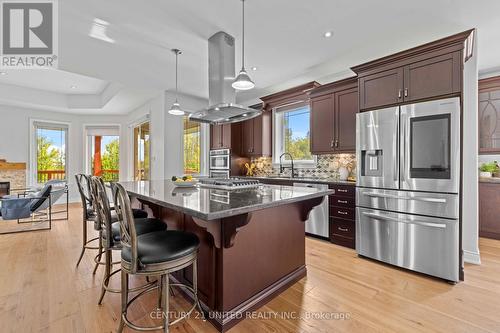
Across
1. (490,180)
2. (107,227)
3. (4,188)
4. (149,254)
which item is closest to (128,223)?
(149,254)

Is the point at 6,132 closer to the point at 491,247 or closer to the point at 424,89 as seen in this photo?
the point at 424,89

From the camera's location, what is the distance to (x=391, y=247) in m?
2.72

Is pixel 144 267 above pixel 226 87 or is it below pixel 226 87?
below

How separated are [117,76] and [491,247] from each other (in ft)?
21.5

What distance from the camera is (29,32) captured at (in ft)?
9.59

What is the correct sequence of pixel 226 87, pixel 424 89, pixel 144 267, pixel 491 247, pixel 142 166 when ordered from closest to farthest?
pixel 144 267
pixel 424 89
pixel 226 87
pixel 491 247
pixel 142 166

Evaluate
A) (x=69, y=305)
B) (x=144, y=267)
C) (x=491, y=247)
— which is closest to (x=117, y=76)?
(x=69, y=305)

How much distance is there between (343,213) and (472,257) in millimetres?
1535

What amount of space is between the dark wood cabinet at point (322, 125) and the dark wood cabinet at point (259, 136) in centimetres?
121

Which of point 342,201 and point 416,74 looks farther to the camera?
point 342,201

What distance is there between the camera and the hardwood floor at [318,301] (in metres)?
1.73

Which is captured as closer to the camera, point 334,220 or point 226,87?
point 226,87

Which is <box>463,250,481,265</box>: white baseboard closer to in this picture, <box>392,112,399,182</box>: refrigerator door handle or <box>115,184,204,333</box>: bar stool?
<box>392,112,399,182</box>: refrigerator door handle

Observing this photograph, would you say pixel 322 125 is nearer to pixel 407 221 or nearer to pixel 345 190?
pixel 345 190
